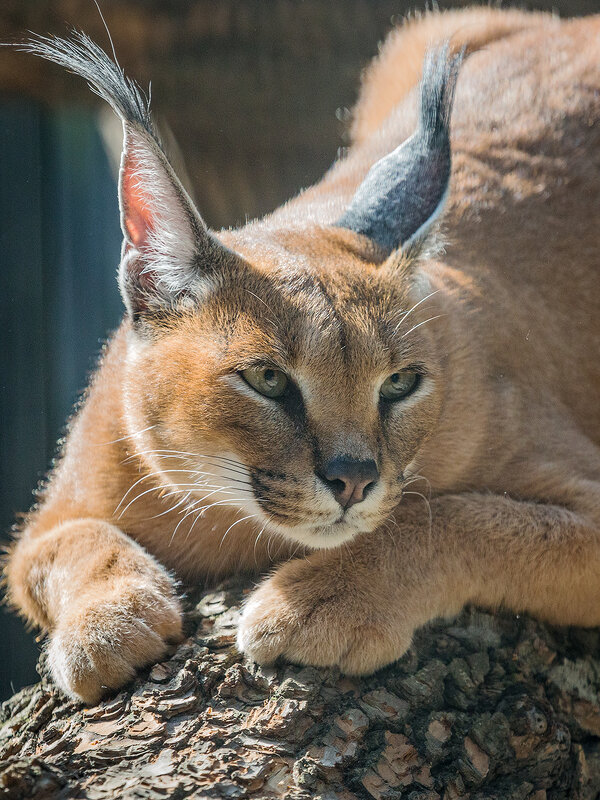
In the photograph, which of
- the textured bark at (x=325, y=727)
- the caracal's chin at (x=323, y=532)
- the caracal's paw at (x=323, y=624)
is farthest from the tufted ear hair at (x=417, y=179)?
the textured bark at (x=325, y=727)

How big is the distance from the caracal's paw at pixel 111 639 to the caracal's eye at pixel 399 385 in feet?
2.29

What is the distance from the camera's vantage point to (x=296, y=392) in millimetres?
1793

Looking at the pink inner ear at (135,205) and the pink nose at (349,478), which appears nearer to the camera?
the pink nose at (349,478)

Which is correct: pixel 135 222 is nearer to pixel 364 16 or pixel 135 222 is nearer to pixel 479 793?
pixel 479 793

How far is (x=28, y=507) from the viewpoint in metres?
2.50

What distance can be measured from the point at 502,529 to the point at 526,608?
8.0 inches

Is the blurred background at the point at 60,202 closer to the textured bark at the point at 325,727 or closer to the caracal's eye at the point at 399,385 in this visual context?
the textured bark at the point at 325,727

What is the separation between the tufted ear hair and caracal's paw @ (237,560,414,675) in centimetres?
84

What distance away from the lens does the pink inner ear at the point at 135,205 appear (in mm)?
1792

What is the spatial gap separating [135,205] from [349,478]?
756mm

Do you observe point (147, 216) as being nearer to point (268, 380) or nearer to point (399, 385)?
point (268, 380)

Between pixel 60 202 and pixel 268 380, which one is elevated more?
pixel 60 202

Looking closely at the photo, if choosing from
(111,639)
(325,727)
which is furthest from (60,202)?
(325,727)

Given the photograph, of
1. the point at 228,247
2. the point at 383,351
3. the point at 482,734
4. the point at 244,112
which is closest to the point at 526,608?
the point at 482,734
